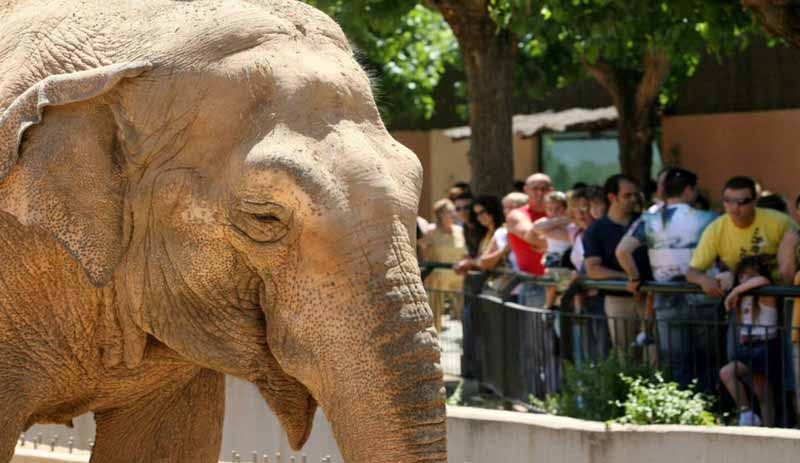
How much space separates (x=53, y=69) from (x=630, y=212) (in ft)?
22.4

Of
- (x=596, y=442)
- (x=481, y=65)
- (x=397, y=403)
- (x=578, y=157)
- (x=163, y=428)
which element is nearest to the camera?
(x=397, y=403)

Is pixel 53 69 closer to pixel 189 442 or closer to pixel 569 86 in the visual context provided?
pixel 189 442

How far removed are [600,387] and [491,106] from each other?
7.37 m

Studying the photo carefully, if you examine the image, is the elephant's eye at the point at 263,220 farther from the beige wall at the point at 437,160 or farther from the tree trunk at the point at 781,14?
the beige wall at the point at 437,160

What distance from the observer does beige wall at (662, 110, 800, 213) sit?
75.4 feet

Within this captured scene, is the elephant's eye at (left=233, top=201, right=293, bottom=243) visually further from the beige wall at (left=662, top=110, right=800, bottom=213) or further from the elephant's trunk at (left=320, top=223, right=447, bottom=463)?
the beige wall at (left=662, top=110, right=800, bottom=213)

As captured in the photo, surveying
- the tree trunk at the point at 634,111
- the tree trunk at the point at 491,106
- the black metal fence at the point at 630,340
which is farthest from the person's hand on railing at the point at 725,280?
the tree trunk at the point at 634,111

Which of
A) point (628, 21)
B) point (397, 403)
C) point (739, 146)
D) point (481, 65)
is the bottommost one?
point (397, 403)

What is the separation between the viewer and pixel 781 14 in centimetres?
1061

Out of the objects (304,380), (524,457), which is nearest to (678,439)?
(524,457)

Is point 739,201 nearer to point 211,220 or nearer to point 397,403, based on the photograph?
point 211,220

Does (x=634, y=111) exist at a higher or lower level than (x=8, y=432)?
higher

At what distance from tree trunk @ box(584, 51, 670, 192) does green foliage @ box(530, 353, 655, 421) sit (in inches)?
477

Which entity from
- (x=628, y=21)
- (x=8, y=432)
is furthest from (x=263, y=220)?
(x=628, y=21)
